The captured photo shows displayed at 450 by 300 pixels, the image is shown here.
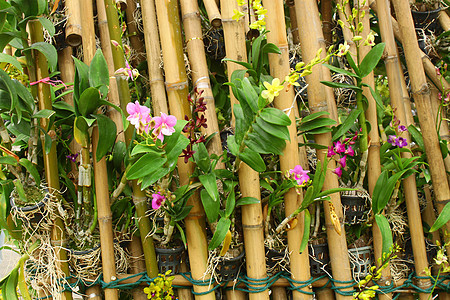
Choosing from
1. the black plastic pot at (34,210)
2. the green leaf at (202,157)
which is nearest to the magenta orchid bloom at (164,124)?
the green leaf at (202,157)

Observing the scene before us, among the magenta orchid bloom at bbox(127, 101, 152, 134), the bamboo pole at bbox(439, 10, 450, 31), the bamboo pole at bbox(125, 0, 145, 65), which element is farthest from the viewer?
the bamboo pole at bbox(439, 10, 450, 31)

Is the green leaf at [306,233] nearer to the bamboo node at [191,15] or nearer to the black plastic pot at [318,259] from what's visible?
the black plastic pot at [318,259]

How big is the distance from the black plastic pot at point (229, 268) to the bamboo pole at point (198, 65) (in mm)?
230

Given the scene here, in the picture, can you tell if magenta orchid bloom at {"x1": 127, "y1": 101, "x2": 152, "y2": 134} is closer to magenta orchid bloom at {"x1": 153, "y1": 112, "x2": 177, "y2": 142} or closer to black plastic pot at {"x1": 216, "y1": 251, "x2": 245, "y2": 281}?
magenta orchid bloom at {"x1": 153, "y1": 112, "x2": 177, "y2": 142}

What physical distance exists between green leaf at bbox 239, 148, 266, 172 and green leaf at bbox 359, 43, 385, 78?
0.35 meters

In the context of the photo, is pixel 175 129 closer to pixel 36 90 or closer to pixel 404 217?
pixel 36 90

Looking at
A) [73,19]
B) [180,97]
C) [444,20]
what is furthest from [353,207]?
[73,19]

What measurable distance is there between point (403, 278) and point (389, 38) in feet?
2.18

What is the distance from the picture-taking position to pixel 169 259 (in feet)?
2.95

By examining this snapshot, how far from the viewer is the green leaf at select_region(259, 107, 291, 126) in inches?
26.7

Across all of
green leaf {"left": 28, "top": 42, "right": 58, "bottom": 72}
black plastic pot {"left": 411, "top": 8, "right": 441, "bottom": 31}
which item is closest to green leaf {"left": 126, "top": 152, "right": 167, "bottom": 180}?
green leaf {"left": 28, "top": 42, "right": 58, "bottom": 72}

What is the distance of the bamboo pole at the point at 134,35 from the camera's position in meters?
1.07

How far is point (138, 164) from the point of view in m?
0.71

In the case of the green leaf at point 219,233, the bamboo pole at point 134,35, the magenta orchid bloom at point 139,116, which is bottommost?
the green leaf at point 219,233
